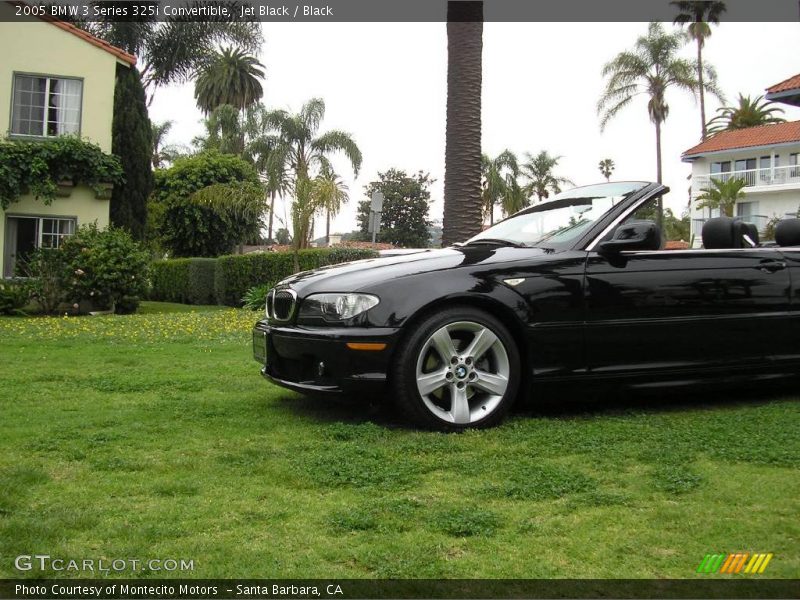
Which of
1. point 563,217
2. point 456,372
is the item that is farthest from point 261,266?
point 456,372

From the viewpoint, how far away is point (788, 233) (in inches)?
217

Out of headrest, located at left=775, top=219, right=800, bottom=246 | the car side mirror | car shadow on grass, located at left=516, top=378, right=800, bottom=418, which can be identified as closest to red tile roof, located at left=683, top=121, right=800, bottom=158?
headrest, located at left=775, top=219, right=800, bottom=246

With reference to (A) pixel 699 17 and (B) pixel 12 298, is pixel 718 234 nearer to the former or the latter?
(B) pixel 12 298

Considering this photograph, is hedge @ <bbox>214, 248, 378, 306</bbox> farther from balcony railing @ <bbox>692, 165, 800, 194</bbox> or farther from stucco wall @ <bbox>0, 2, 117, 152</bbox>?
balcony railing @ <bbox>692, 165, 800, 194</bbox>

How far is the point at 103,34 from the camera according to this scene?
26672 mm

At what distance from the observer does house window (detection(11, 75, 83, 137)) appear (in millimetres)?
17578

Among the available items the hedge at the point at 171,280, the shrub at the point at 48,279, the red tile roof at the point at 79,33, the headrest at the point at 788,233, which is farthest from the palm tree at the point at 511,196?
the headrest at the point at 788,233

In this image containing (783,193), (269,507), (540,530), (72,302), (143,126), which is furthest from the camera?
(783,193)

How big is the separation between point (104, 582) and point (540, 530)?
1.45 meters

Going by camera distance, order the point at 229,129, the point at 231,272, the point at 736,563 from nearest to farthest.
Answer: the point at 736,563, the point at 231,272, the point at 229,129

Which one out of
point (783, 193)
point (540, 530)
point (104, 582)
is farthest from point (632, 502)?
point (783, 193)

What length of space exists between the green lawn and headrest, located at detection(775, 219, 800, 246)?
1063 millimetres

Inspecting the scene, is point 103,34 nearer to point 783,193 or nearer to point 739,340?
point 739,340

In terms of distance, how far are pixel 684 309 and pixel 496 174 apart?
44576 millimetres
